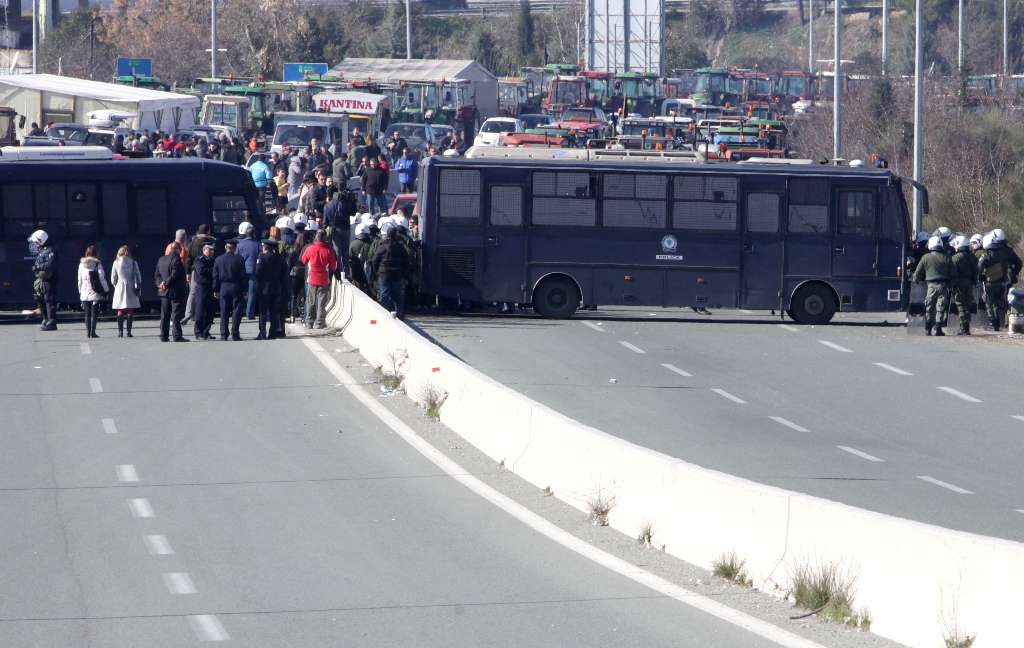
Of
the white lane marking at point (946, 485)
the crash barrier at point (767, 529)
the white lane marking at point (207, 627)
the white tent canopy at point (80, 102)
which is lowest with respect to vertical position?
the white lane marking at point (946, 485)

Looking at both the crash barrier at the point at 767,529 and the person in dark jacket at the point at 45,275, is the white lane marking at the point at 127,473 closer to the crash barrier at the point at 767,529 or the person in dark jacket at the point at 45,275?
the crash barrier at the point at 767,529

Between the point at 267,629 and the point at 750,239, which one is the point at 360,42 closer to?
the point at 750,239

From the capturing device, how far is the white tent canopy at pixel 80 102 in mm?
49500

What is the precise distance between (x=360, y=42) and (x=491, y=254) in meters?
78.3

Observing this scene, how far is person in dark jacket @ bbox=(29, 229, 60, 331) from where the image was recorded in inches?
885

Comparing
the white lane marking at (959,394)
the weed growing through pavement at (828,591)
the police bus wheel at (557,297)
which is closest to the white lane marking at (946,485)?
the weed growing through pavement at (828,591)

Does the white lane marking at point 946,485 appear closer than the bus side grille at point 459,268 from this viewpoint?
Yes

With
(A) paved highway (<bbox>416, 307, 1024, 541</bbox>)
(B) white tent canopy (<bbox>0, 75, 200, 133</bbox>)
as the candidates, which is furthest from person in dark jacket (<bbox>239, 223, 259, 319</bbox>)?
(B) white tent canopy (<bbox>0, 75, 200, 133</bbox>)

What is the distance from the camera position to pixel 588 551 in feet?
31.4

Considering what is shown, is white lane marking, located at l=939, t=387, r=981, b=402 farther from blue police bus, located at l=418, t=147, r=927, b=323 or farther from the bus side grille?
the bus side grille

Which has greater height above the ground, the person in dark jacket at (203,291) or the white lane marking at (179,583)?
the person in dark jacket at (203,291)

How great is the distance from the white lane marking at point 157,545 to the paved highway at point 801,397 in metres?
5.16

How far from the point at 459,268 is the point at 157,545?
50.4 feet

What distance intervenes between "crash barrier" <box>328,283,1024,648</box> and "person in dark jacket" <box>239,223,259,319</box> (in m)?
9.28
